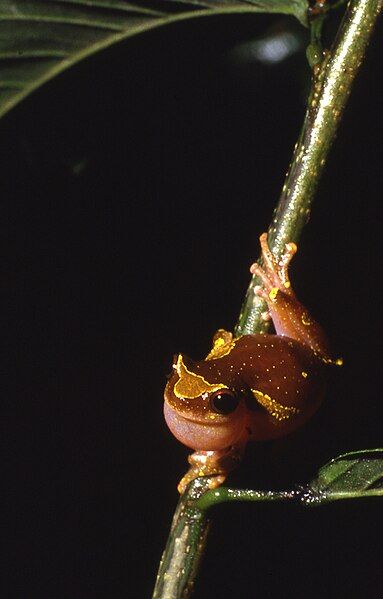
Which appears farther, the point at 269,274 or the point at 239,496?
the point at 269,274

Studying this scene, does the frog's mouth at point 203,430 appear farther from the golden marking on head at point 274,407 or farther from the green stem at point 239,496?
the green stem at point 239,496

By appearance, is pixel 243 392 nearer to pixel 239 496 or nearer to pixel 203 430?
pixel 203 430

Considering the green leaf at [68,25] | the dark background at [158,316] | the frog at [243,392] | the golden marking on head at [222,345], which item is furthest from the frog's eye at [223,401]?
the dark background at [158,316]

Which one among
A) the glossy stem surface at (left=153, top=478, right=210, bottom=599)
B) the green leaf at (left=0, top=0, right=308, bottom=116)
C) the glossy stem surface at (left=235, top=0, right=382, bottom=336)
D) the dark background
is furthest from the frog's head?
the dark background

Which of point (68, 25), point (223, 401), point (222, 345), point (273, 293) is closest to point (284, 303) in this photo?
point (273, 293)


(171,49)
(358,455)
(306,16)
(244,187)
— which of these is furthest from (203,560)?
(244,187)
